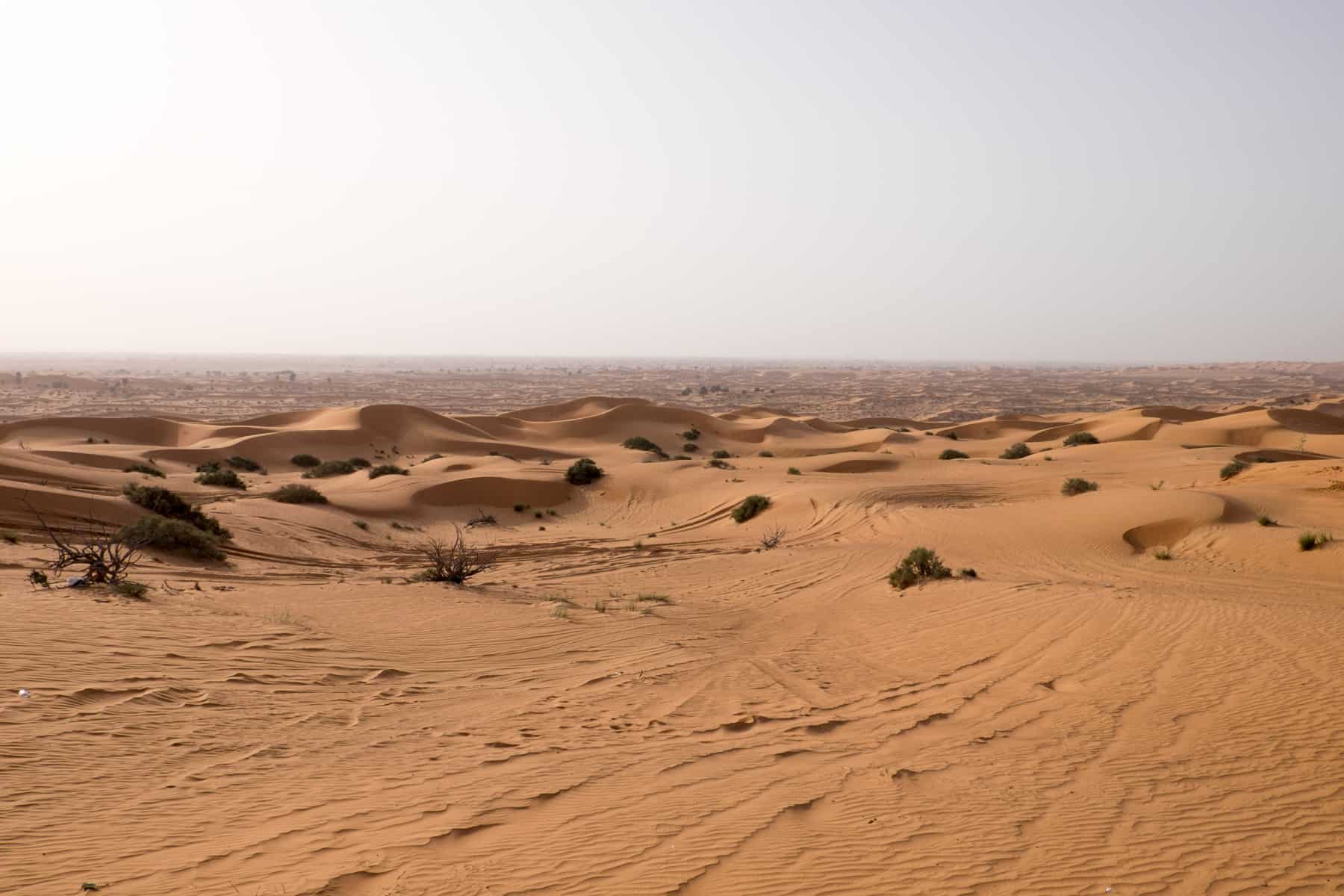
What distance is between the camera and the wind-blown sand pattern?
456 cm

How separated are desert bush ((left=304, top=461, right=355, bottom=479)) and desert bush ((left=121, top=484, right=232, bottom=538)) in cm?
1206

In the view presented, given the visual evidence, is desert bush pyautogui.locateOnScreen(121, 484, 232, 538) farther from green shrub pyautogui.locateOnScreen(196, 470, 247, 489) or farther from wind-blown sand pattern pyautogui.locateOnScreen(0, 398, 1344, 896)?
green shrub pyautogui.locateOnScreen(196, 470, 247, 489)

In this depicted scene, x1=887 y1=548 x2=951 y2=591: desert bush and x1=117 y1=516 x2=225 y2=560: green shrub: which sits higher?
x1=117 y1=516 x2=225 y2=560: green shrub

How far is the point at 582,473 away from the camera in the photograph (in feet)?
93.0

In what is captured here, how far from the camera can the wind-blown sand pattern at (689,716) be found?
456cm

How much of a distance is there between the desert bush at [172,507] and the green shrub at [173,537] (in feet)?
2.99

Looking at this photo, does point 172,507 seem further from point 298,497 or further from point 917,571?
point 917,571

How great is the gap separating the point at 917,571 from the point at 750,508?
8877mm

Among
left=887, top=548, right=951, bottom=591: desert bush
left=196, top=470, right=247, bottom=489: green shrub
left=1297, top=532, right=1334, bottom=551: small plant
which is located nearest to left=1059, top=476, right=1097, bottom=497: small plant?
left=1297, top=532, right=1334, bottom=551: small plant

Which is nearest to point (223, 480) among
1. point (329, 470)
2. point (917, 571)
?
point (329, 470)

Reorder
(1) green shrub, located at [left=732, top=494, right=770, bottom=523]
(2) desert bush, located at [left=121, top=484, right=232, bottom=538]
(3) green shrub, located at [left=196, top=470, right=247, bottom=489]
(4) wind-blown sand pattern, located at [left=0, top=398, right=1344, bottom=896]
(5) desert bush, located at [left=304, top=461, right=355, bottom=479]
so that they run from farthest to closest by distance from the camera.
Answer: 1. (5) desert bush, located at [left=304, top=461, right=355, bottom=479]
2. (3) green shrub, located at [left=196, top=470, right=247, bottom=489]
3. (1) green shrub, located at [left=732, top=494, right=770, bottom=523]
4. (2) desert bush, located at [left=121, top=484, right=232, bottom=538]
5. (4) wind-blown sand pattern, located at [left=0, top=398, right=1344, bottom=896]

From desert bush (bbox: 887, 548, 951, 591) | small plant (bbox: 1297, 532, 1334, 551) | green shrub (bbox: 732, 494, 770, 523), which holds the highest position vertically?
small plant (bbox: 1297, 532, 1334, 551)

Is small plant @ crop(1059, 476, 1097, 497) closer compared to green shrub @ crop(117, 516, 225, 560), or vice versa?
green shrub @ crop(117, 516, 225, 560)

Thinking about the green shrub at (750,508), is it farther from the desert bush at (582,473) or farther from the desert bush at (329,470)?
the desert bush at (329,470)
